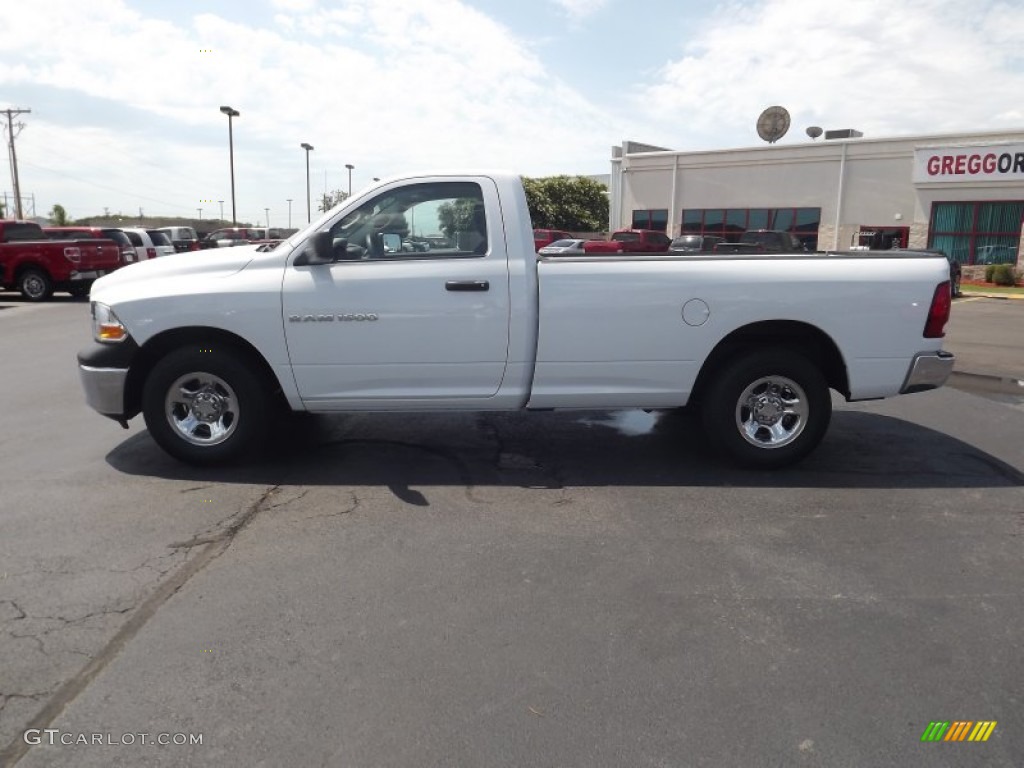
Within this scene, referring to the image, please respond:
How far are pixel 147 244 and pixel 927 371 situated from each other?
24.8 meters

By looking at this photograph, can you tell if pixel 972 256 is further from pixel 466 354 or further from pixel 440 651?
pixel 440 651

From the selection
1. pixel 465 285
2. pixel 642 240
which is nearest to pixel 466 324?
pixel 465 285

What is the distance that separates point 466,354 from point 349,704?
2862 mm

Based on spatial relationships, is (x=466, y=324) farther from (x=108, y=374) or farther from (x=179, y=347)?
(x=108, y=374)

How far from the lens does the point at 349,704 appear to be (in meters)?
2.94

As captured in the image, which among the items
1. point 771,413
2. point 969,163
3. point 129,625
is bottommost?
point 129,625

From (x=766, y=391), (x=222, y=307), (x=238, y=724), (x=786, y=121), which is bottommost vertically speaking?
(x=238, y=724)

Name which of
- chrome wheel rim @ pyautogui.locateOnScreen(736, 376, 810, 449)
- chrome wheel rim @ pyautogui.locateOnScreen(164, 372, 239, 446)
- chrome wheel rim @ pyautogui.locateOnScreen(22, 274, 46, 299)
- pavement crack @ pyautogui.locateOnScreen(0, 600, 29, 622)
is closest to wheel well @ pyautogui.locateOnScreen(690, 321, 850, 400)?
chrome wheel rim @ pyautogui.locateOnScreen(736, 376, 810, 449)

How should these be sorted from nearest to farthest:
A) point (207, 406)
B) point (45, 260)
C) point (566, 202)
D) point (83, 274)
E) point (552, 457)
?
point (207, 406)
point (552, 457)
point (45, 260)
point (83, 274)
point (566, 202)

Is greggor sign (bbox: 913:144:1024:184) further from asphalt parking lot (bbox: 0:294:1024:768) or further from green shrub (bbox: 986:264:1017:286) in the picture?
asphalt parking lot (bbox: 0:294:1024:768)

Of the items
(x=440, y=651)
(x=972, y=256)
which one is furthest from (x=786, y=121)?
(x=440, y=651)

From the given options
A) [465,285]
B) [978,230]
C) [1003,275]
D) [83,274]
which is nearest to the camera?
[465,285]

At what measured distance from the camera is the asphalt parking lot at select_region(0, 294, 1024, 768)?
279 centimetres

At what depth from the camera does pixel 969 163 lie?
27.9 meters
